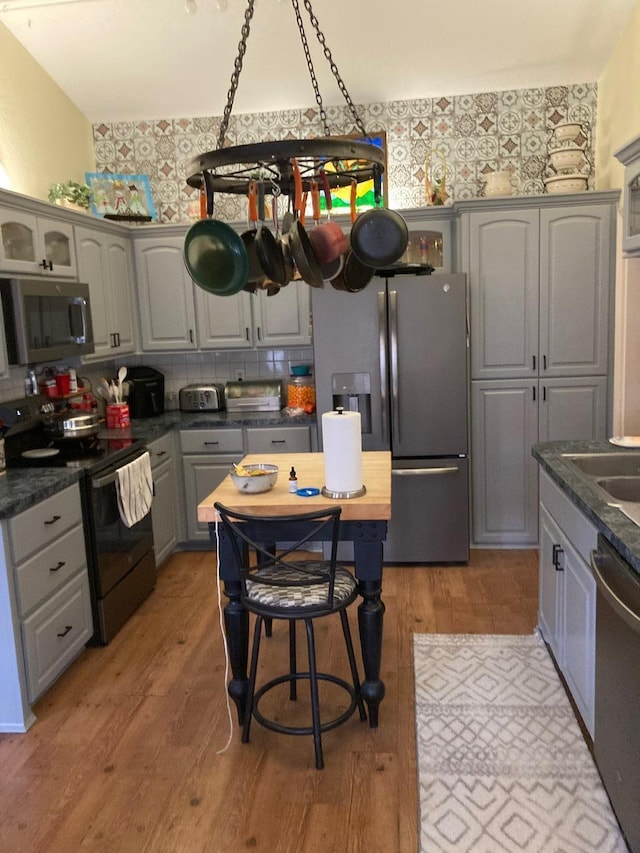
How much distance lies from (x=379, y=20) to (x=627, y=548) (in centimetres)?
324

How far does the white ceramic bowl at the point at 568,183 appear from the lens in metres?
3.98

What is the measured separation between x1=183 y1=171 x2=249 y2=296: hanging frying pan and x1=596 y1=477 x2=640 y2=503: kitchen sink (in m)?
1.48

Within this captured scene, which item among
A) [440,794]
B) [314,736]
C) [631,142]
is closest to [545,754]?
→ [440,794]

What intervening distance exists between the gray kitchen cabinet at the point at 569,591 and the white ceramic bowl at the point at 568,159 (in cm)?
212

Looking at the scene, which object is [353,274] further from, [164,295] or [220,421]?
[164,295]

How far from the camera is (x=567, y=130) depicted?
13.2ft

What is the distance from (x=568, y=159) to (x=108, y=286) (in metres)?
2.81

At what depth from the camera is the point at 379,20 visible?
3752 mm

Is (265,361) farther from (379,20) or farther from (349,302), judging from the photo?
(379,20)

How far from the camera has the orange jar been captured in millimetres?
4484

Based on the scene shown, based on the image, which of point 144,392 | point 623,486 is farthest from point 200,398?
point 623,486

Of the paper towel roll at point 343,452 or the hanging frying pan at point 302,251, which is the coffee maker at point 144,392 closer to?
the paper towel roll at point 343,452

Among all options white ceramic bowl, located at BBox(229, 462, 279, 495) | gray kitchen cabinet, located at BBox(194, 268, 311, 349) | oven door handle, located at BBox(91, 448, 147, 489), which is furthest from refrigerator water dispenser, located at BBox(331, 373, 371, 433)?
white ceramic bowl, located at BBox(229, 462, 279, 495)

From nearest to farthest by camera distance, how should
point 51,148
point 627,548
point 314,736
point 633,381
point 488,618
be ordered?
point 627,548
point 314,736
point 488,618
point 633,381
point 51,148
